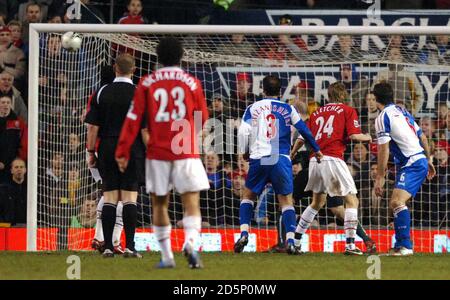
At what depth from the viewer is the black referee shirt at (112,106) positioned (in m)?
12.3

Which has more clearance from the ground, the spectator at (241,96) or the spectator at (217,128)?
the spectator at (241,96)

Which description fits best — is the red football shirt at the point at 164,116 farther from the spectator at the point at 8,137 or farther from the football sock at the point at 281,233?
the spectator at the point at 8,137

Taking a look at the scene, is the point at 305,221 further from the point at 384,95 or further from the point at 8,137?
the point at 8,137

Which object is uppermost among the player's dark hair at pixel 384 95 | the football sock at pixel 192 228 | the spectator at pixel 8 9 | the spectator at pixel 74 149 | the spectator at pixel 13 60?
the spectator at pixel 8 9

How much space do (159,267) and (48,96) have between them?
614 centimetres

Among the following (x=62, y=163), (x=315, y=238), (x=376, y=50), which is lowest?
(x=315, y=238)

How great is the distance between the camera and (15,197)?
16.4m

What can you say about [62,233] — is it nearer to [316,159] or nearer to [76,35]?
[76,35]

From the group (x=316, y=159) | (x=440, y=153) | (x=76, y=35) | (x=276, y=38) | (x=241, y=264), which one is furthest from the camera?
(x=276, y=38)

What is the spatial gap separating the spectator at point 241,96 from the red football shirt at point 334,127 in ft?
9.15

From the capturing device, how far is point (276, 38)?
17.8 metres

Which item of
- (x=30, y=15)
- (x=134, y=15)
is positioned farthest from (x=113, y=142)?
(x=30, y=15)

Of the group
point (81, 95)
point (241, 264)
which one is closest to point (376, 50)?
point (81, 95)

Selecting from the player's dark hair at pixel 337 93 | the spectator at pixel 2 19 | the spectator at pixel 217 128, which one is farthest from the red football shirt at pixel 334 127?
the spectator at pixel 2 19
